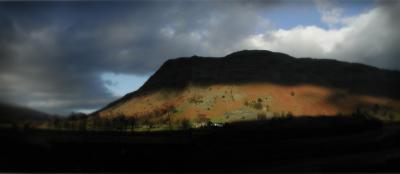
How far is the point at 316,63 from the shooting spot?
2106 cm

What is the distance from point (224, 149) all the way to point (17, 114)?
6473 millimetres

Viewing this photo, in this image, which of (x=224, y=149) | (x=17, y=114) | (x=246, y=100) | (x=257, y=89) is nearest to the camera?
(x=224, y=149)

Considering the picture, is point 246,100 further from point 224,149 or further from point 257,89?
point 224,149

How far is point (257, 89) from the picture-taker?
22766 mm

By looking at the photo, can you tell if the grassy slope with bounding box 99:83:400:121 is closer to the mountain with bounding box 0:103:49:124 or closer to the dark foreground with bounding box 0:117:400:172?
the dark foreground with bounding box 0:117:400:172

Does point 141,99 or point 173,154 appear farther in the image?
point 141,99

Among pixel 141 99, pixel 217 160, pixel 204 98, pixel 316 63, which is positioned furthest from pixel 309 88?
pixel 217 160

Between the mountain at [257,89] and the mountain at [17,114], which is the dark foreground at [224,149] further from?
the mountain at [257,89]

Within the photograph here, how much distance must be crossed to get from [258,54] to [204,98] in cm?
372

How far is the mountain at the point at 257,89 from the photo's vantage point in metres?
18.4

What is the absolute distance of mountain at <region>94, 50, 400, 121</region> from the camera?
18.4 meters

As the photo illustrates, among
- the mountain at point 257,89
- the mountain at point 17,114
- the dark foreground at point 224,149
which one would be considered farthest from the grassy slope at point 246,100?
the mountain at point 17,114

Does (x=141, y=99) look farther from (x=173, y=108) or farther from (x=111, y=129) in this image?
(x=111, y=129)

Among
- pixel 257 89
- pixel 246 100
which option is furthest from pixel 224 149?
pixel 257 89
